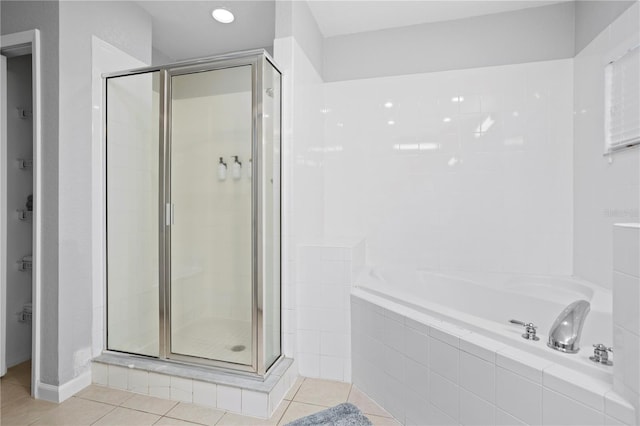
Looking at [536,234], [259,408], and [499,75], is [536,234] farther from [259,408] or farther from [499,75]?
[259,408]

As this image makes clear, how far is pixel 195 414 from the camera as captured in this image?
177 cm

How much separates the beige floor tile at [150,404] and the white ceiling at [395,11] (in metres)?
2.71

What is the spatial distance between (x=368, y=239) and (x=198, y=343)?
1490mm

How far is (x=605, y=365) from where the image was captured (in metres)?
1.07

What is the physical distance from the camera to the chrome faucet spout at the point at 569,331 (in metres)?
1.17

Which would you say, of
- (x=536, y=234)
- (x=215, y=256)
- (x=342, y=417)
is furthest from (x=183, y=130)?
(x=536, y=234)

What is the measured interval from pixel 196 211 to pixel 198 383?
962mm

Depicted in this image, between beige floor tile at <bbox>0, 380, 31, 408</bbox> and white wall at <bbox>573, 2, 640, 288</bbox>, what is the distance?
3483 mm

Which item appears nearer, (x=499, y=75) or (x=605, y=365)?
(x=605, y=365)

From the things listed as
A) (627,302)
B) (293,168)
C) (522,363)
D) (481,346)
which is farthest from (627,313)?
(293,168)

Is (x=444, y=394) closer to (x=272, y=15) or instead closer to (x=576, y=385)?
(x=576, y=385)

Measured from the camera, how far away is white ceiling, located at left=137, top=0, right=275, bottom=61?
2.40 metres

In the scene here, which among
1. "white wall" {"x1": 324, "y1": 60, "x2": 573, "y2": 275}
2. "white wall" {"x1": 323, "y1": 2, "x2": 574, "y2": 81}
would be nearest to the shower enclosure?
"white wall" {"x1": 324, "y1": 60, "x2": 573, "y2": 275}

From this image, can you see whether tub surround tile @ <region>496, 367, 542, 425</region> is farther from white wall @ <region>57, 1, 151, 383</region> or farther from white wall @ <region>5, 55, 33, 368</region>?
white wall @ <region>5, 55, 33, 368</region>
